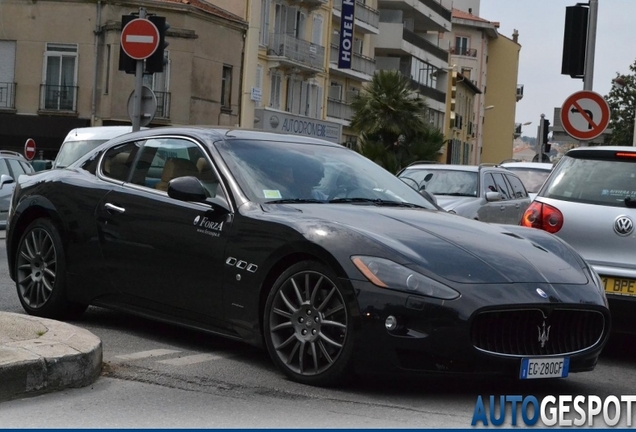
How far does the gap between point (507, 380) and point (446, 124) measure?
3221 inches

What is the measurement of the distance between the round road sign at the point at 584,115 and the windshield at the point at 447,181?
2615 mm

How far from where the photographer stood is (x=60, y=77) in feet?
146

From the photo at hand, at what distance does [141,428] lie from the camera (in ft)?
18.0

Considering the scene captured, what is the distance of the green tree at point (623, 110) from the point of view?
7894 centimetres

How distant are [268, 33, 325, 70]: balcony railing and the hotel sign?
8.11 feet

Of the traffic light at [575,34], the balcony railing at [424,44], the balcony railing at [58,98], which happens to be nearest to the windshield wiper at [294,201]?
the traffic light at [575,34]

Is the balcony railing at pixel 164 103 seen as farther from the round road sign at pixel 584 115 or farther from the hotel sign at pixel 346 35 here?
the round road sign at pixel 584 115

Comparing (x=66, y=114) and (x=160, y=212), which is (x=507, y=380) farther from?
(x=66, y=114)

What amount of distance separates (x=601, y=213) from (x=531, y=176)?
53.6 feet

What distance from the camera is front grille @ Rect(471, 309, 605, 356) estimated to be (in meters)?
6.33

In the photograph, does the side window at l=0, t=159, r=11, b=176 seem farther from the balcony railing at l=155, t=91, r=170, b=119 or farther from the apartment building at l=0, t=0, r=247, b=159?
the balcony railing at l=155, t=91, r=170, b=119

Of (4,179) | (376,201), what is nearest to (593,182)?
(376,201)

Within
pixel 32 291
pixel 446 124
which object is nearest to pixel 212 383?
pixel 32 291

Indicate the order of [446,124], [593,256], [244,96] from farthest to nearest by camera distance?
[446,124]
[244,96]
[593,256]
